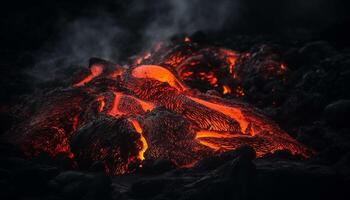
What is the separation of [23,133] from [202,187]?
3552 millimetres

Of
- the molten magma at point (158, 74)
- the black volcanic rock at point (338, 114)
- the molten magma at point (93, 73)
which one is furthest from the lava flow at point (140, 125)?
the molten magma at point (93, 73)

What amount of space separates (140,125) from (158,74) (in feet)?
6.91

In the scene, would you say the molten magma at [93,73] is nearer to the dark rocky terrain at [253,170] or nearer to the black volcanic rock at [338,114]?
the dark rocky terrain at [253,170]

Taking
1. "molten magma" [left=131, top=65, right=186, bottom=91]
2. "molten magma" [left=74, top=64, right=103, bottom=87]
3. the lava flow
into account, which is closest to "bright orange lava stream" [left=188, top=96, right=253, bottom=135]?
the lava flow

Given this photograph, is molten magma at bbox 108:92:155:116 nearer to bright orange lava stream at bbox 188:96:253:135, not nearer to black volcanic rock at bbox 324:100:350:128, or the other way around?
bright orange lava stream at bbox 188:96:253:135

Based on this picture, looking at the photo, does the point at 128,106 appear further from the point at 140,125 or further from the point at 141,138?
the point at 141,138

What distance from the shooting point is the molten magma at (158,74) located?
806cm

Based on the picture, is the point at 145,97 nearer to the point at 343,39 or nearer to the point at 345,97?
the point at 345,97

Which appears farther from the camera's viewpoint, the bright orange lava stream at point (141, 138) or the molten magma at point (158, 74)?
the molten magma at point (158, 74)

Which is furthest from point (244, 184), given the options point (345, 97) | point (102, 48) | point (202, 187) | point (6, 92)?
point (102, 48)

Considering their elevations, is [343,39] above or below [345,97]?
above

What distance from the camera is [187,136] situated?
6.18 m

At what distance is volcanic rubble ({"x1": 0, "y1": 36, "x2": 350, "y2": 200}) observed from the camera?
4.64 metres

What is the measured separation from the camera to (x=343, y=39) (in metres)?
12.3
